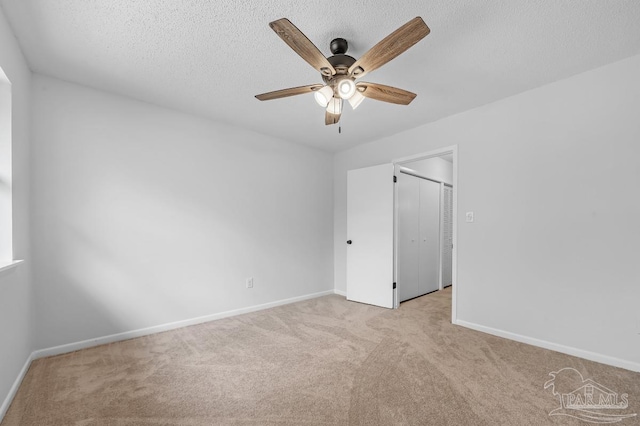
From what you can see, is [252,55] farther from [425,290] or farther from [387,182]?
[425,290]

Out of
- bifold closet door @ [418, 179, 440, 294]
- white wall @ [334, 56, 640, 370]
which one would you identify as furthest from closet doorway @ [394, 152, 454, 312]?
white wall @ [334, 56, 640, 370]

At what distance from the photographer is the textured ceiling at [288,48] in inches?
63.8

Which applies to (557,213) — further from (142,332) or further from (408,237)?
(142,332)

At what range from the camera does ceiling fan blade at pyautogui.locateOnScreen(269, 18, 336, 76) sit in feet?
4.43

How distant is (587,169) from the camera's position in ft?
7.55

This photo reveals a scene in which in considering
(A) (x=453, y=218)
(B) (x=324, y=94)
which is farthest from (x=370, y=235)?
(B) (x=324, y=94)

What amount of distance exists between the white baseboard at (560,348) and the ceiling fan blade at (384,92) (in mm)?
2355

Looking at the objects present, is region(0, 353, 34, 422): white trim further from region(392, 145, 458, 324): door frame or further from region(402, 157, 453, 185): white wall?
region(402, 157, 453, 185): white wall

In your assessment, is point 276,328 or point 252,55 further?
point 276,328

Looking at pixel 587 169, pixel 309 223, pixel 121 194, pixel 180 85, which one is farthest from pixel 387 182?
pixel 121 194

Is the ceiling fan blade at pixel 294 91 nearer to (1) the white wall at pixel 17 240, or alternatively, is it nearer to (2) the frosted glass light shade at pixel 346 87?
(2) the frosted glass light shade at pixel 346 87

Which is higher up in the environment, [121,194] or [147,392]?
[121,194]

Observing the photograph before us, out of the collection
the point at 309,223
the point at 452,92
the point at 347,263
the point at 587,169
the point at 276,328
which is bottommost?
the point at 276,328

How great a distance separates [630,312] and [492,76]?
208 centimetres
